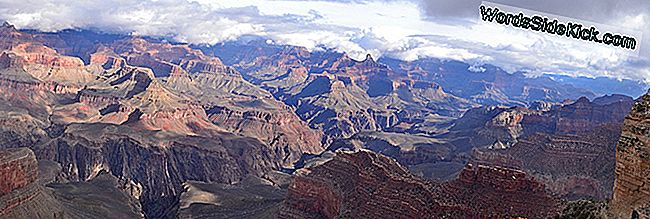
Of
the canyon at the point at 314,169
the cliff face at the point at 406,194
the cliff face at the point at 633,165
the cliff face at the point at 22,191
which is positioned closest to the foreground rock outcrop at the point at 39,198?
the cliff face at the point at 22,191

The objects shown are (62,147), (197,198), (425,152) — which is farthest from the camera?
(425,152)

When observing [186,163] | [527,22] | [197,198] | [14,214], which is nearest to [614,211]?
[527,22]

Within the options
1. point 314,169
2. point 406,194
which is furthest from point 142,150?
point 406,194

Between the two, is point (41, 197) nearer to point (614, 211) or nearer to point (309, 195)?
point (309, 195)

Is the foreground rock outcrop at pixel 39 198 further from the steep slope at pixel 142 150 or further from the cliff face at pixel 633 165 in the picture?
the cliff face at pixel 633 165

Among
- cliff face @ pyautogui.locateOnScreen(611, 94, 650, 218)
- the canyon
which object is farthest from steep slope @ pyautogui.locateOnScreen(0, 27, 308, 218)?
cliff face @ pyautogui.locateOnScreen(611, 94, 650, 218)

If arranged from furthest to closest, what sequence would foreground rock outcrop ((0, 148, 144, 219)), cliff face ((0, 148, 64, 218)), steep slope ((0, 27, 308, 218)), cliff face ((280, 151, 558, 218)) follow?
steep slope ((0, 27, 308, 218))
foreground rock outcrop ((0, 148, 144, 219))
cliff face ((0, 148, 64, 218))
cliff face ((280, 151, 558, 218))

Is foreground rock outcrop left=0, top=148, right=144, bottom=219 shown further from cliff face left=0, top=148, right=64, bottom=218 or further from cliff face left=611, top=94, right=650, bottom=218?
cliff face left=611, top=94, right=650, bottom=218
